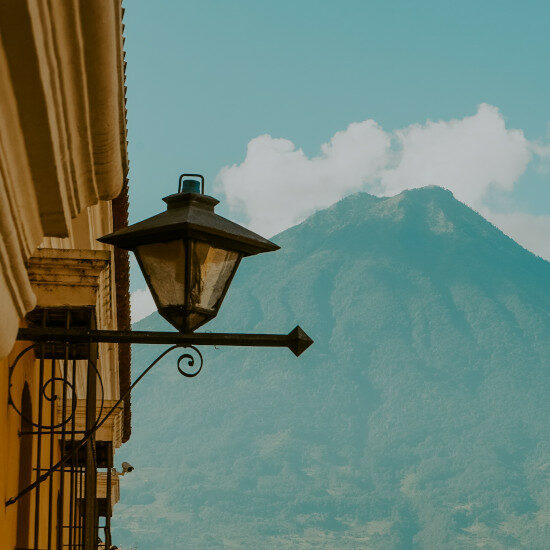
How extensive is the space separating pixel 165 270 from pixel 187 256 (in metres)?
0.12

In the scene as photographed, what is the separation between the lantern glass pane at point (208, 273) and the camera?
3.68m

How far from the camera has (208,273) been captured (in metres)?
3.71

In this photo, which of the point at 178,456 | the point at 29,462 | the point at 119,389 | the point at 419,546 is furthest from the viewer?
the point at 178,456

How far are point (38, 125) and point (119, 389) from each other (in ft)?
36.8

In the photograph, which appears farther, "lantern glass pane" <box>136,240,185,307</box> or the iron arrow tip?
the iron arrow tip

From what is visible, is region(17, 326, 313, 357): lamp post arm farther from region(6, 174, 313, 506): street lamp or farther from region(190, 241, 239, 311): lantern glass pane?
region(190, 241, 239, 311): lantern glass pane

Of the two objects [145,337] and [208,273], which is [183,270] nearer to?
[208,273]

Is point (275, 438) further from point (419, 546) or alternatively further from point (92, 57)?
point (92, 57)

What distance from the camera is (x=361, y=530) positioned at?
538 ft

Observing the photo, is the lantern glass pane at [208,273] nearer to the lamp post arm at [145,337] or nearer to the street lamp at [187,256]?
the street lamp at [187,256]

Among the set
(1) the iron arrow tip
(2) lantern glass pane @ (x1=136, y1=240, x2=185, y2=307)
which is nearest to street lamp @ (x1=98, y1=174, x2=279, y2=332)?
(2) lantern glass pane @ (x1=136, y1=240, x2=185, y2=307)

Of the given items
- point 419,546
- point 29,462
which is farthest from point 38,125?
point 419,546

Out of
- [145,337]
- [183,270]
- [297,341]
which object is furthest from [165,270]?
[297,341]

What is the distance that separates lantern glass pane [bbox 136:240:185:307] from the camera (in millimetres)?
3678
